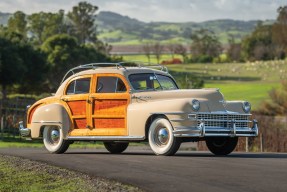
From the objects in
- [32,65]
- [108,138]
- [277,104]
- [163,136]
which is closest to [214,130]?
[163,136]

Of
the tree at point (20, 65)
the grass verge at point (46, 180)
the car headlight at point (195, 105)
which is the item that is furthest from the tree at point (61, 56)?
the grass verge at point (46, 180)

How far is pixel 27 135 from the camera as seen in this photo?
19.2 metres

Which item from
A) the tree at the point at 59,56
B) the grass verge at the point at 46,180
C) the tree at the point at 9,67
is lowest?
the grass verge at the point at 46,180

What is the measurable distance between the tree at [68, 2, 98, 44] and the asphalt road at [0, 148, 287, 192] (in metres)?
137

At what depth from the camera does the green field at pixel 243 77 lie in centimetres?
12084

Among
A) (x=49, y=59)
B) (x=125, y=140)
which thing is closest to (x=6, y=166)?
(x=125, y=140)

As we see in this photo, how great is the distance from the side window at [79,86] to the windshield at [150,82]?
116cm

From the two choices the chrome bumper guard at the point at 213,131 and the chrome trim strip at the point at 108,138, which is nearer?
the chrome bumper guard at the point at 213,131

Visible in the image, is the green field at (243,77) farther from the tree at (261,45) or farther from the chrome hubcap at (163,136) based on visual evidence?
the chrome hubcap at (163,136)

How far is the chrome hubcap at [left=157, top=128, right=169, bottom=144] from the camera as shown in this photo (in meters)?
16.2

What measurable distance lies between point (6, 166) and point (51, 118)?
13.0ft

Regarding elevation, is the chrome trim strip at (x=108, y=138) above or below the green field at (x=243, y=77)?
below

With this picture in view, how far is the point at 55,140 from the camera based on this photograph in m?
18.6

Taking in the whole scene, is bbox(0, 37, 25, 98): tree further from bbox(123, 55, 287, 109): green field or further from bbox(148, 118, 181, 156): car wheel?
bbox(148, 118, 181, 156): car wheel
